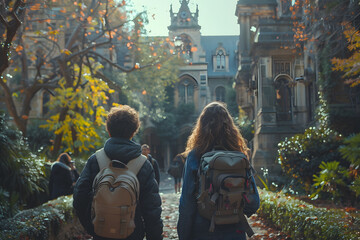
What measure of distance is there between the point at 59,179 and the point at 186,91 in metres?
41.0

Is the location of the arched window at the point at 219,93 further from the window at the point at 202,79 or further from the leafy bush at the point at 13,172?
the leafy bush at the point at 13,172

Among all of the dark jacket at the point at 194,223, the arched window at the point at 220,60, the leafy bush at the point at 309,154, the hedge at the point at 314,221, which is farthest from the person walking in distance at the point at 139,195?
the arched window at the point at 220,60

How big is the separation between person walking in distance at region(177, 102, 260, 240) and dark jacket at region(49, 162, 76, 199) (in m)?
6.03

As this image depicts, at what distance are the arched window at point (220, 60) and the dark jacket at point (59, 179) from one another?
44.7m

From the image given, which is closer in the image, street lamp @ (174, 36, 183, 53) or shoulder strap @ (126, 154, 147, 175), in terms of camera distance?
shoulder strap @ (126, 154, 147, 175)

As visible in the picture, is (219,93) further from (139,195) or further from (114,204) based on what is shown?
(114,204)

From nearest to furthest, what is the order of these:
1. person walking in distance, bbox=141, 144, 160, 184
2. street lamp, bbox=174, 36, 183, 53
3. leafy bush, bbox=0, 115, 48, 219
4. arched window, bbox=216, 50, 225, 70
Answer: leafy bush, bbox=0, 115, 48, 219
person walking in distance, bbox=141, 144, 160, 184
street lamp, bbox=174, 36, 183, 53
arched window, bbox=216, 50, 225, 70

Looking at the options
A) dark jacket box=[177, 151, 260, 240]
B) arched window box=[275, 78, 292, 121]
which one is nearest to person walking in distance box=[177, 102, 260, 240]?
dark jacket box=[177, 151, 260, 240]

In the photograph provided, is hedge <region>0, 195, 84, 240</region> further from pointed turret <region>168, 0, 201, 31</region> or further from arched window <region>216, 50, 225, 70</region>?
arched window <region>216, 50, 225, 70</region>

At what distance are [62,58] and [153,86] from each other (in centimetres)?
1694

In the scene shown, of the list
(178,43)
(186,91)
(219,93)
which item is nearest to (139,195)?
(178,43)

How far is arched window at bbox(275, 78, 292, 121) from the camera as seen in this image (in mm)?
19469

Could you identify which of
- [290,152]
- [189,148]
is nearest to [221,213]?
[189,148]

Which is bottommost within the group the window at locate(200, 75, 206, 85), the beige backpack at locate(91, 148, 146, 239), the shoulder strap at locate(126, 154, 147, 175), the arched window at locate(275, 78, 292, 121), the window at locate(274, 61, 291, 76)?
the beige backpack at locate(91, 148, 146, 239)
